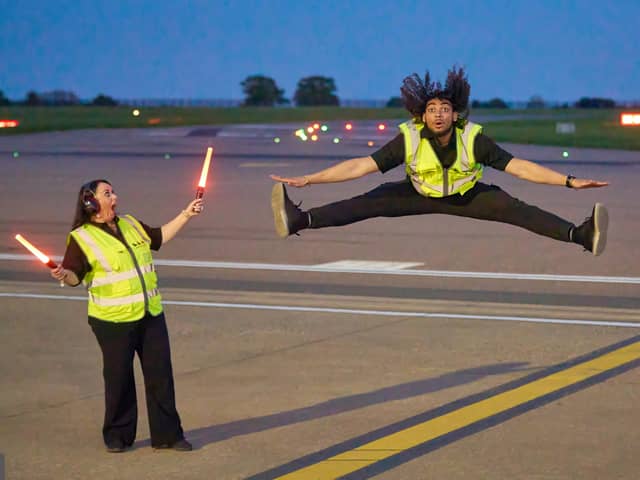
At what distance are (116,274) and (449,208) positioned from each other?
101 inches

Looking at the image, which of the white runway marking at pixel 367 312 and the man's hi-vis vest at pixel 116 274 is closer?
the man's hi-vis vest at pixel 116 274

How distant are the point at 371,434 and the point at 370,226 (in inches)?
616

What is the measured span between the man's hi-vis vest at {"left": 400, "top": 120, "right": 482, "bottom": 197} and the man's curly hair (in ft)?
0.38

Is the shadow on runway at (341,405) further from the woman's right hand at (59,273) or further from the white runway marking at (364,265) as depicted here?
the white runway marking at (364,265)

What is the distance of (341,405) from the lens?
11.6 meters

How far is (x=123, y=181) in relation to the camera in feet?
126

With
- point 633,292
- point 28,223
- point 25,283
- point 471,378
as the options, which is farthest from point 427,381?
point 28,223

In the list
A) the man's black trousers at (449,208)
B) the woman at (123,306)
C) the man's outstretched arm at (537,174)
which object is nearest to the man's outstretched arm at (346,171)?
the man's black trousers at (449,208)

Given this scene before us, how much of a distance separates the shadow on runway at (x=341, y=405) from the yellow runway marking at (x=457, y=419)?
623 mm

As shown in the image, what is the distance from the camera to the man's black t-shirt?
983cm

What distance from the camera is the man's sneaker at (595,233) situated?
9836 mm

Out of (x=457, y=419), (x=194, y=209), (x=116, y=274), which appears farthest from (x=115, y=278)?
(x=457, y=419)

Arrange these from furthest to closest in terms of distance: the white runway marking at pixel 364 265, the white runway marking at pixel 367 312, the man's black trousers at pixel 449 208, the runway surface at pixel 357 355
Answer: the white runway marking at pixel 364 265, the white runway marking at pixel 367 312, the man's black trousers at pixel 449 208, the runway surface at pixel 357 355

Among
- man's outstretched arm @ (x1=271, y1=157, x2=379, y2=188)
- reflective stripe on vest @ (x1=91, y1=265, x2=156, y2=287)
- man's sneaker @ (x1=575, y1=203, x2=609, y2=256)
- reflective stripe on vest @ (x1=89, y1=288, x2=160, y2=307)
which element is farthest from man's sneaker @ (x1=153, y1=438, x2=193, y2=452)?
man's sneaker @ (x1=575, y1=203, x2=609, y2=256)
